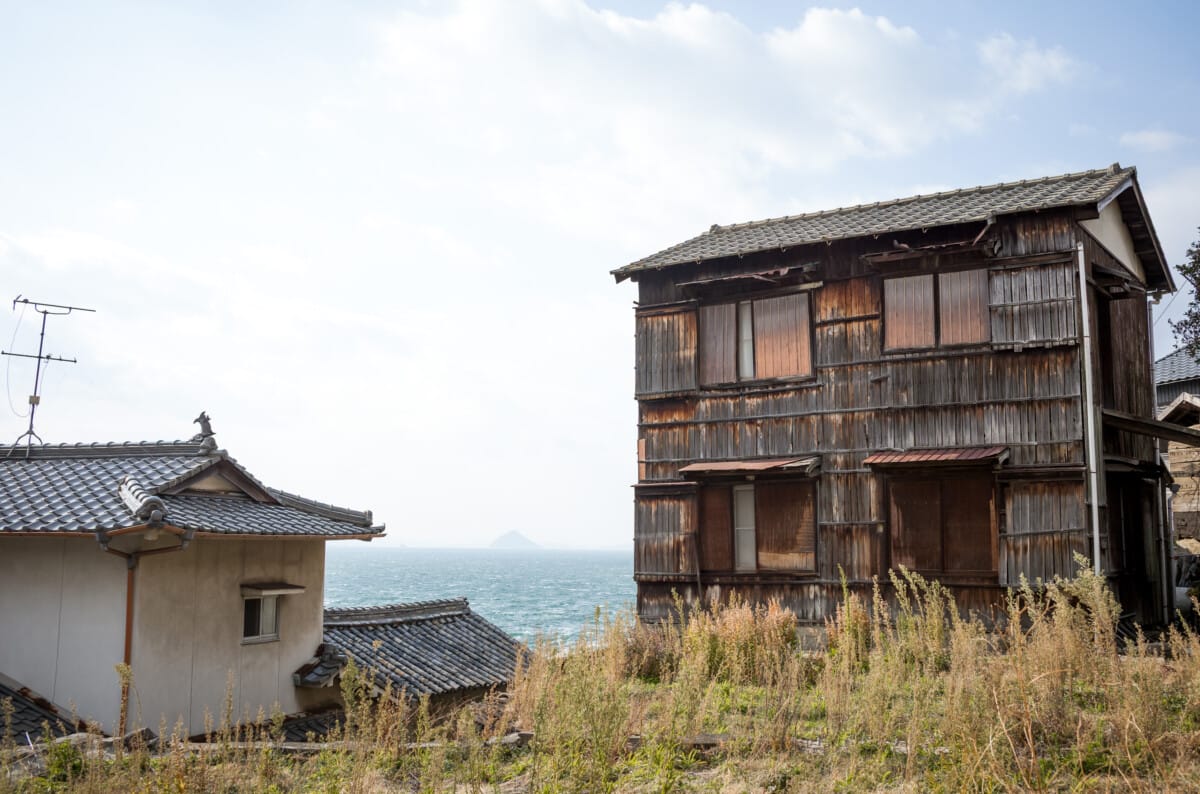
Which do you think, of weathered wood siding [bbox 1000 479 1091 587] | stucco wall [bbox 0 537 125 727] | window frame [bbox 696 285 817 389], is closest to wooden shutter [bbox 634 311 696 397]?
window frame [bbox 696 285 817 389]

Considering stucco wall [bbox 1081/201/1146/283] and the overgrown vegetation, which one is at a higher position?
stucco wall [bbox 1081/201/1146/283]

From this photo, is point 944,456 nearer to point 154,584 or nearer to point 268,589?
point 268,589

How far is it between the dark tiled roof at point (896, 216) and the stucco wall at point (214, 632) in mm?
8008

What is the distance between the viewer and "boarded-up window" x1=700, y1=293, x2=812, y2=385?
55.6ft

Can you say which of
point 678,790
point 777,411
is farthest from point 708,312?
point 678,790

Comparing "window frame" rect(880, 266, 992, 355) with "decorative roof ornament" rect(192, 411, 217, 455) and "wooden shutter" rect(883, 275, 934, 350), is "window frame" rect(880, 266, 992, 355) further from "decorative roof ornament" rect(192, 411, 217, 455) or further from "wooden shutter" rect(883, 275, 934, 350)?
"decorative roof ornament" rect(192, 411, 217, 455)

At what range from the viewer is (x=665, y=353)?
59.4 ft

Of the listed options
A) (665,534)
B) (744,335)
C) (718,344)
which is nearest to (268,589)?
(665,534)

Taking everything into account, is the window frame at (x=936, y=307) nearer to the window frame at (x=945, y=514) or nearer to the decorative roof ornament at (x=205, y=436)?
the window frame at (x=945, y=514)

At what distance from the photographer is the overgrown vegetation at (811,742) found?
21.1 ft

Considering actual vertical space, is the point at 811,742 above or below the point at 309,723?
above

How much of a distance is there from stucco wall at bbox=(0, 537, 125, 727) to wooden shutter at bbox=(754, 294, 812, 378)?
10.5 m

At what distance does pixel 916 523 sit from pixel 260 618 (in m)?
10.3

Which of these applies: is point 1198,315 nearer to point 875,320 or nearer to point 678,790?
point 875,320
